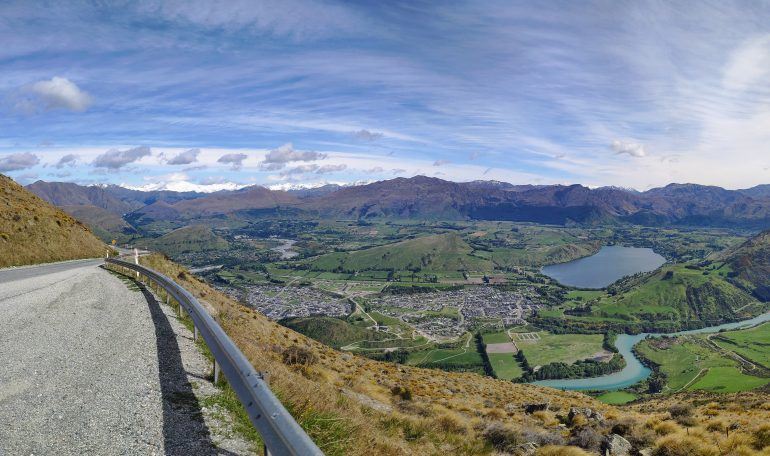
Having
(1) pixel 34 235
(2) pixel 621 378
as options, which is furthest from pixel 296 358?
(2) pixel 621 378

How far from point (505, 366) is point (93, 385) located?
11565 cm

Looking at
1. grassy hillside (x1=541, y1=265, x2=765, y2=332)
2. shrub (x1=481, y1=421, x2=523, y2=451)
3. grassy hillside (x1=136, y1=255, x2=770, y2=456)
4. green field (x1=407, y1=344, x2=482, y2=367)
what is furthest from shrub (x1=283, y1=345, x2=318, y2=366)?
grassy hillside (x1=541, y1=265, x2=765, y2=332)

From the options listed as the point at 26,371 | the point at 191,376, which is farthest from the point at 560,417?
the point at 26,371

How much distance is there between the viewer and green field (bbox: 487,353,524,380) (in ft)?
340

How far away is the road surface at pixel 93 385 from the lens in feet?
17.1

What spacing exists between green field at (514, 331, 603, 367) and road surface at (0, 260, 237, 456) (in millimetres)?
116500

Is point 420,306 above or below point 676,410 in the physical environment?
below

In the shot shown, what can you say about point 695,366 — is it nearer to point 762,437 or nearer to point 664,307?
point 664,307

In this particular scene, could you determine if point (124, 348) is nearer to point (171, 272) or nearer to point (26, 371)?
point (26, 371)

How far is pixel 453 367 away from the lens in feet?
353

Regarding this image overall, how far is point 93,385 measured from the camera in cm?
718

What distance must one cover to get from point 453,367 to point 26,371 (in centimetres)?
10901

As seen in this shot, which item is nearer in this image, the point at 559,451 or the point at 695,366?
the point at 559,451

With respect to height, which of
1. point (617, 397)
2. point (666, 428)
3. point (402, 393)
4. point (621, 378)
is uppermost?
point (666, 428)
